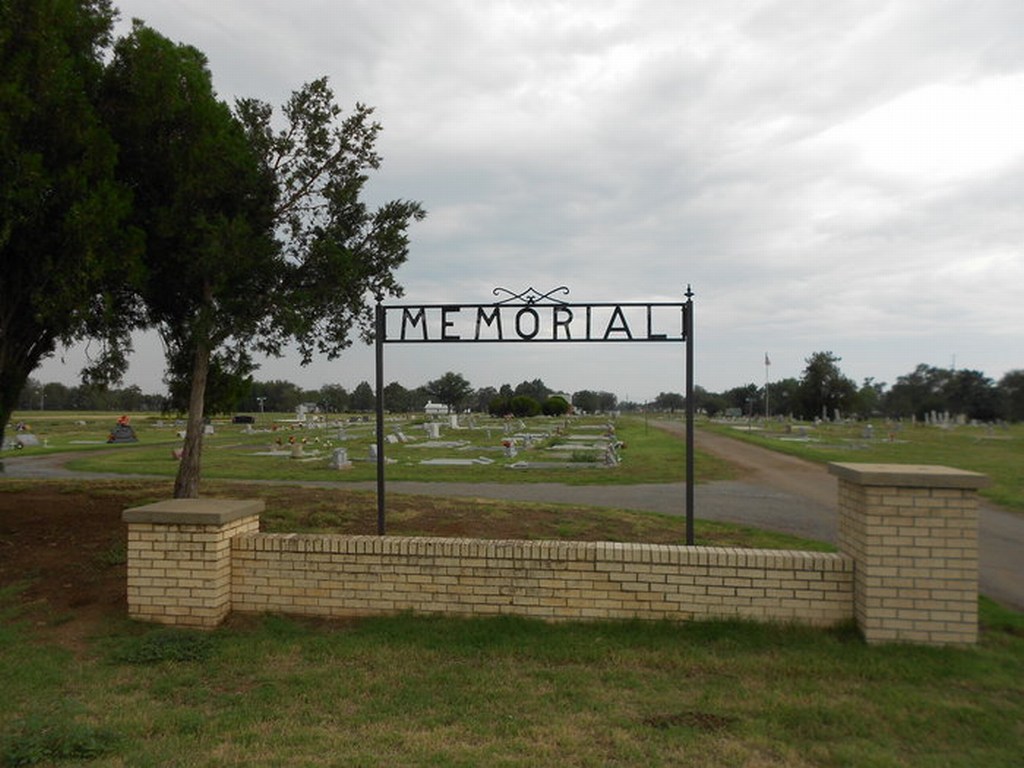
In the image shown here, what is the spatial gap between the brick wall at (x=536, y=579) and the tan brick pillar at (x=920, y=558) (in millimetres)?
264

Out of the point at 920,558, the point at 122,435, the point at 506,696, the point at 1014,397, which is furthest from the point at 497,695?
the point at 1014,397

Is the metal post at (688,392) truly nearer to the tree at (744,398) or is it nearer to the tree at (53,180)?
the tree at (53,180)

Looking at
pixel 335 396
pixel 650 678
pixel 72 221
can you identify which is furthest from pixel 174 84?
pixel 335 396

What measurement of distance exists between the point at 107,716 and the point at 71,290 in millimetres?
4237

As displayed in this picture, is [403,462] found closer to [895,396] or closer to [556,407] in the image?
[556,407]

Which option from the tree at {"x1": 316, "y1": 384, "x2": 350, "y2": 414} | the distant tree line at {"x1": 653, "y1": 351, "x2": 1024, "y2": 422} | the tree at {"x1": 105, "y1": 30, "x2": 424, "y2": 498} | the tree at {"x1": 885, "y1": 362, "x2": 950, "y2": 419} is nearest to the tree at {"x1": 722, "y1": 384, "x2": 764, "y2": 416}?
the distant tree line at {"x1": 653, "y1": 351, "x2": 1024, "y2": 422}

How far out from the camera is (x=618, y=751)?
10.5ft

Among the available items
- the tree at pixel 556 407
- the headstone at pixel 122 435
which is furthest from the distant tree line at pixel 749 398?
the headstone at pixel 122 435

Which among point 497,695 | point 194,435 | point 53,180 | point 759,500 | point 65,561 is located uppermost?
point 53,180

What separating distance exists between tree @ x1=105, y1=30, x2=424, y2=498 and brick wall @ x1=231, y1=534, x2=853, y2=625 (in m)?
3.15

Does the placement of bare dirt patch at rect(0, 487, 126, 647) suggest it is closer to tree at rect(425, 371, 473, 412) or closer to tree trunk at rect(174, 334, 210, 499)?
tree trunk at rect(174, 334, 210, 499)

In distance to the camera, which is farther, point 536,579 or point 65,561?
point 65,561

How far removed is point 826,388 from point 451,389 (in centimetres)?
3917

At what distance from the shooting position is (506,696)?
385cm
